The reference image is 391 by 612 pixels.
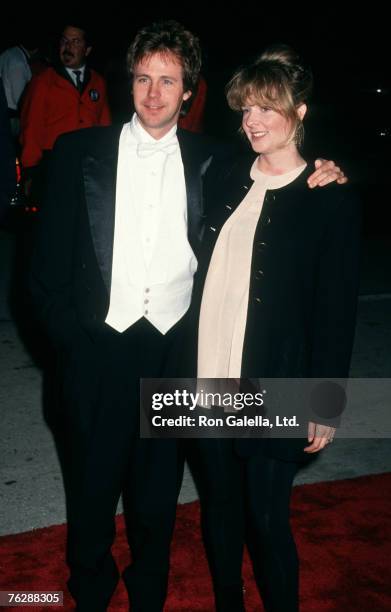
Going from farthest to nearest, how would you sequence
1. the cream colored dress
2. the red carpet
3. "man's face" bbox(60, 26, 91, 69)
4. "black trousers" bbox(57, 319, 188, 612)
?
"man's face" bbox(60, 26, 91, 69) → the red carpet → "black trousers" bbox(57, 319, 188, 612) → the cream colored dress

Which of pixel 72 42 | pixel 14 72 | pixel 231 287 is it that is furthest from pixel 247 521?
pixel 14 72

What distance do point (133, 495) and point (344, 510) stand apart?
1239 millimetres

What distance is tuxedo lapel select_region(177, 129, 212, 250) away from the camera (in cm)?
245

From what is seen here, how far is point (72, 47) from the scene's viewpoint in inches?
Result: 233

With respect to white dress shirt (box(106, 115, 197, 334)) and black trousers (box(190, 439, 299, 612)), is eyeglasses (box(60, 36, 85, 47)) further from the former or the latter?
black trousers (box(190, 439, 299, 612))

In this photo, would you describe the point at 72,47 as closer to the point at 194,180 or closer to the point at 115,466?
the point at 194,180

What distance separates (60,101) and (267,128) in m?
4.01

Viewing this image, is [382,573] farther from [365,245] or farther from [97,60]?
[97,60]

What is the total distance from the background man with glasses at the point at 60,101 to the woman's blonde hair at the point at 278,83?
3785 mm

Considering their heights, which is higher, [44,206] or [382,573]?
[44,206]

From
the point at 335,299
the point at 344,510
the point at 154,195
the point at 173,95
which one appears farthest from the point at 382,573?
the point at 173,95

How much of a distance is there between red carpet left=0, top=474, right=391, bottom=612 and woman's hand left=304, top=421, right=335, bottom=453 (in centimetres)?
77

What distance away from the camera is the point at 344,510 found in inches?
135

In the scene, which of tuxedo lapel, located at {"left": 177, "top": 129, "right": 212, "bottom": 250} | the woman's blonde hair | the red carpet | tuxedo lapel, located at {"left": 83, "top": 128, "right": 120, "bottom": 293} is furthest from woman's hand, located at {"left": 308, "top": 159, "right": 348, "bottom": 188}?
the red carpet
